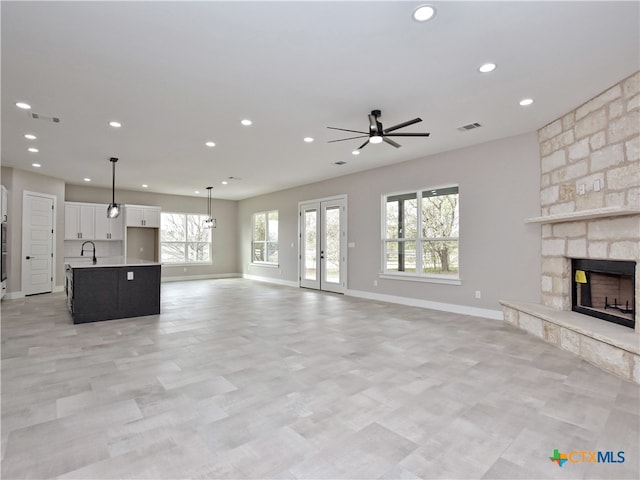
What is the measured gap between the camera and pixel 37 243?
7969 mm

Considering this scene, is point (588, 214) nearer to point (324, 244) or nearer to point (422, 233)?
point (422, 233)

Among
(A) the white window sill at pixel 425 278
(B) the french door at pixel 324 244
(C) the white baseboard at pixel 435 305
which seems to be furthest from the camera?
(B) the french door at pixel 324 244

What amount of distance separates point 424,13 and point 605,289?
3908 mm

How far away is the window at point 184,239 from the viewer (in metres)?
11.1

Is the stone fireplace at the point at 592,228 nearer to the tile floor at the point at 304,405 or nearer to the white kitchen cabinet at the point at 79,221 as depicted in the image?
the tile floor at the point at 304,405

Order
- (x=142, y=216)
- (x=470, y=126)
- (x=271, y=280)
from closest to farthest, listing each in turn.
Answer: (x=470, y=126), (x=142, y=216), (x=271, y=280)

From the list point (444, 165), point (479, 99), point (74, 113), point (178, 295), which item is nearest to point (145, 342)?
point (74, 113)

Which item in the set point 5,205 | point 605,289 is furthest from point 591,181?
point 5,205

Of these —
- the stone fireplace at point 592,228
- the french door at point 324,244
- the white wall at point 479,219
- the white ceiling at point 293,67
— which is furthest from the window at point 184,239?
the stone fireplace at point 592,228

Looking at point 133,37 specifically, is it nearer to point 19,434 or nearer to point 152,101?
point 152,101

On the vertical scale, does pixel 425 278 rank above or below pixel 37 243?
below

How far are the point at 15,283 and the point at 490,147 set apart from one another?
988cm

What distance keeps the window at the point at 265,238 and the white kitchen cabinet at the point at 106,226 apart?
12.9ft

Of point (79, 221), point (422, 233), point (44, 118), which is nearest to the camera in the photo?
point (44, 118)
